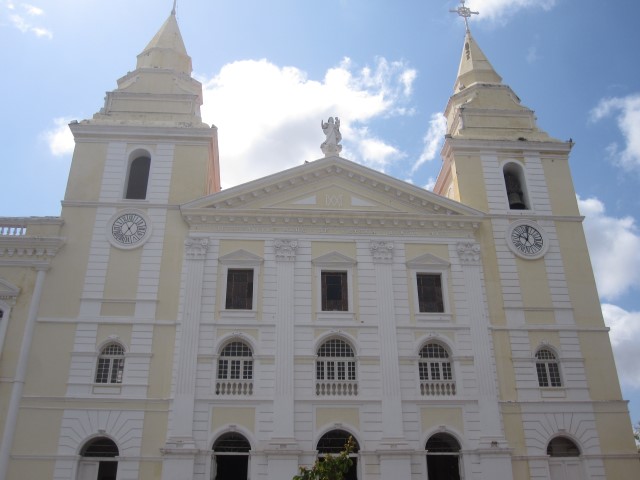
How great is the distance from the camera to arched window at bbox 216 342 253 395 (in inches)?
834

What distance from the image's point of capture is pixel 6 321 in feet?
70.5

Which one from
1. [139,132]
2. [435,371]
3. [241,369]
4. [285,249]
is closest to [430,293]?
[435,371]

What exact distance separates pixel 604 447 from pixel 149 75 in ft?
77.8

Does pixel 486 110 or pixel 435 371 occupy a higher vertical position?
pixel 486 110

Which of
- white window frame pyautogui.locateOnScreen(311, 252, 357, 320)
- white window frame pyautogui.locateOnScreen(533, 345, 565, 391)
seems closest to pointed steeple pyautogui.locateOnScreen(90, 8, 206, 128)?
white window frame pyautogui.locateOnScreen(311, 252, 357, 320)

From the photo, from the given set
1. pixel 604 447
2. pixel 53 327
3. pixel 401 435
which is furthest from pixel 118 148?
pixel 604 447

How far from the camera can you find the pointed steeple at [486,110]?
2705cm

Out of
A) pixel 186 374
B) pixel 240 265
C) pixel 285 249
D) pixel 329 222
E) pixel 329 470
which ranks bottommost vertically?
pixel 329 470

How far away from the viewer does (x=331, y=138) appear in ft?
84.4

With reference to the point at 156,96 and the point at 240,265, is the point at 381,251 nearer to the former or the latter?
the point at 240,265

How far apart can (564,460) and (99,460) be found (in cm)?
1594

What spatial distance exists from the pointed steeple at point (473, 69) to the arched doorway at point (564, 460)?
16.7 m

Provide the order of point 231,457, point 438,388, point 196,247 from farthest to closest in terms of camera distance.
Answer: point 196,247 < point 438,388 < point 231,457

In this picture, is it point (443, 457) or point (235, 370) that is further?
point (235, 370)
